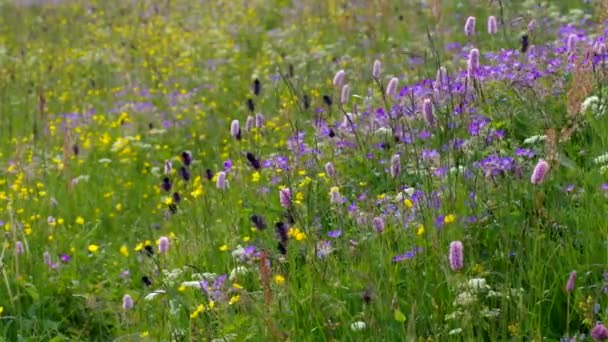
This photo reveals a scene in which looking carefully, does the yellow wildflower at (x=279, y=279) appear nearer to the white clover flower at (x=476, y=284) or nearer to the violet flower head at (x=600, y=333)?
the white clover flower at (x=476, y=284)

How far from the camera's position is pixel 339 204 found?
332 cm

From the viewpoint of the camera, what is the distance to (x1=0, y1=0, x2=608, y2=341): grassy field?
105 inches

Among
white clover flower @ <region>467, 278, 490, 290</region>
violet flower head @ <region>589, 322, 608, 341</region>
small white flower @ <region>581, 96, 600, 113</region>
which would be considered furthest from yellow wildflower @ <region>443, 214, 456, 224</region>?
small white flower @ <region>581, 96, 600, 113</region>

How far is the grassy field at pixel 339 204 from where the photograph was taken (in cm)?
266

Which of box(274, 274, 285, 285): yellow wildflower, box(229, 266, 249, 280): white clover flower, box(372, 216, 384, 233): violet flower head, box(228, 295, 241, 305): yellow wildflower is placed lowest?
box(229, 266, 249, 280): white clover flower

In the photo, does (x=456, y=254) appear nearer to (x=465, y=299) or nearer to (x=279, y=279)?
(x=465, y=299)

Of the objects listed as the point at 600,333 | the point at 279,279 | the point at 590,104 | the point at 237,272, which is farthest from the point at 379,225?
the point at 590,104

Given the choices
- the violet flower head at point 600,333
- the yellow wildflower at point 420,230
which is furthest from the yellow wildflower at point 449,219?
the violet flower head at point 600,333

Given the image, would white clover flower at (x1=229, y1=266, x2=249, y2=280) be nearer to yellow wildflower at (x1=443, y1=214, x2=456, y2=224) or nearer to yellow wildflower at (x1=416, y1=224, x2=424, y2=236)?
yellow wildflower at (x1=416, y1=224, x2=424, y2=236)

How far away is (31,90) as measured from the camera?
8.32m

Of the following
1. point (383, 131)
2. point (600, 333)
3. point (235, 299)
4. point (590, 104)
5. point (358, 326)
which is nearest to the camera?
point (600, 333)

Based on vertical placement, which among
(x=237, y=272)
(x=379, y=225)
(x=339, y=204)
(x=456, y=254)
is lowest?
(x=237, y=272)

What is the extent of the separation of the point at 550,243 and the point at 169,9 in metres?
9.29

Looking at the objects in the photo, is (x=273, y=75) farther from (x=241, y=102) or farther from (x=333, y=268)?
(x=333, y=268)
